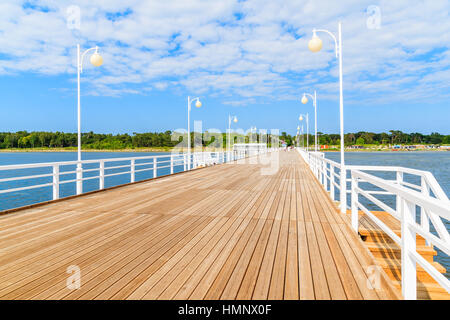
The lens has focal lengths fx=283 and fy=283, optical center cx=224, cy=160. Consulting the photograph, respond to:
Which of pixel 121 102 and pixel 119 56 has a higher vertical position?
pixel 121 102

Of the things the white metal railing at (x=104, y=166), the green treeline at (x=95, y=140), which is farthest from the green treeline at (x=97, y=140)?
the white metal railing at (x=104, y=166)

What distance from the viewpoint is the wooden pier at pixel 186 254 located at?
81.8 inches

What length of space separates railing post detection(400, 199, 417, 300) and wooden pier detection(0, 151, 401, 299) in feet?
0.27

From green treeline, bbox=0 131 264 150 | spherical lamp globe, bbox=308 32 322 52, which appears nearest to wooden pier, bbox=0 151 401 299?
spherical lamp globe, bbox=308 32 322 52

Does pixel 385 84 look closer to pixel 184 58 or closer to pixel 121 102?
pixel 184 58

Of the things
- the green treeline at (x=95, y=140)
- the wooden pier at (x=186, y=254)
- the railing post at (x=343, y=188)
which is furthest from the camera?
the green treeline at (x=95, y=140)

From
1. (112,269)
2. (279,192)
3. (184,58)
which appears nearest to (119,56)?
(184,58)

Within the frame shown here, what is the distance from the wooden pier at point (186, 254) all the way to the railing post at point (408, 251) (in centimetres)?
8

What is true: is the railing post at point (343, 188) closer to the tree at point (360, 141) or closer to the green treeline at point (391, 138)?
the green treeline at point (391, 138)

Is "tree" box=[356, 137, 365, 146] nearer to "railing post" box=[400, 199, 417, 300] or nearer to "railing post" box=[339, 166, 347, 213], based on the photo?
"railing post" box=[339, 166, 347, 213]

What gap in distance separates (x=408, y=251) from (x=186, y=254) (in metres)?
1.88

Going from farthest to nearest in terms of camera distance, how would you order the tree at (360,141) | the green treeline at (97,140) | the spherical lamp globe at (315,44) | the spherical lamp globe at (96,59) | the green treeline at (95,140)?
1. the tree at (360,141)
2. the green treeline at (95,140)
3. the green treeline at (97,140)
4. the spherical lamp globe at (96,59)
5. the spherical lamp globe at (315,44)
